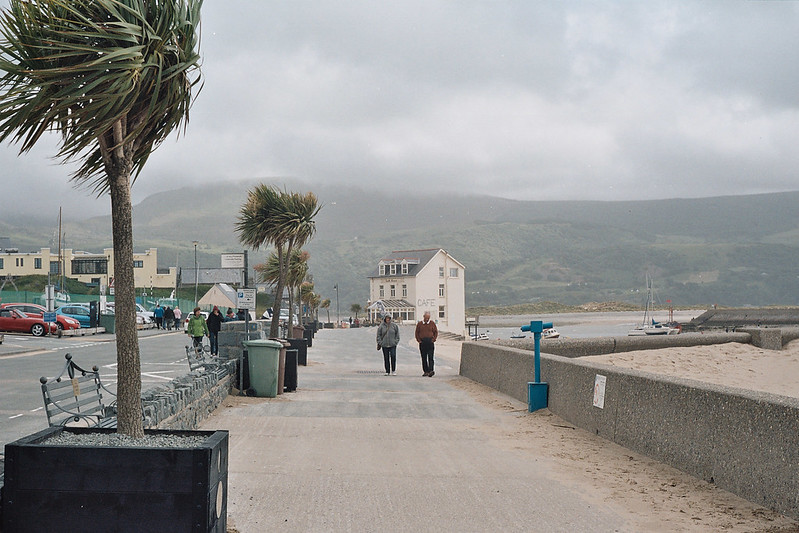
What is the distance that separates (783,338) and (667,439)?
2108 centimetres

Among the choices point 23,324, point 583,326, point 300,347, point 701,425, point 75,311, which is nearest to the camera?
point 701,425

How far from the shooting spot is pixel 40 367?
22.2 metres

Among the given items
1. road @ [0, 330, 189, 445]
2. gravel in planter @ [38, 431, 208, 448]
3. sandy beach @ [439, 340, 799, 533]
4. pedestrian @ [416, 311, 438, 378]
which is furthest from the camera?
pedestrian @ [416, 311, 438, 378]

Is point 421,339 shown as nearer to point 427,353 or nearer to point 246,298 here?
point 427,353

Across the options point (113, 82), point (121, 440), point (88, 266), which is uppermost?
point (88, 266)

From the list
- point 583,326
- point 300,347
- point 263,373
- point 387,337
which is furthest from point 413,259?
point 263,373

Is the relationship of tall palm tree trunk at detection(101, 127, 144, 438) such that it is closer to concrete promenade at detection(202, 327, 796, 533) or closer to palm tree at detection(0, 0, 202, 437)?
palm tree at detection(0, 0, 202, 437)

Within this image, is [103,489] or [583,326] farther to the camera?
[583,326]

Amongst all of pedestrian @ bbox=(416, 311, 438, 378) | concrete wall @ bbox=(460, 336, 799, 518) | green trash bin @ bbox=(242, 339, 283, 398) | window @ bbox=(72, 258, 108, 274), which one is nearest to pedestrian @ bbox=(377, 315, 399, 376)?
pedestrian @ bbox=(416, 311, 438, 378)

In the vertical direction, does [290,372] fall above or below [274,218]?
below

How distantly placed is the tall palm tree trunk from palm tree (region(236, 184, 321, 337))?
56.3 ft

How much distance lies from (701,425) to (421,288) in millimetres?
99055

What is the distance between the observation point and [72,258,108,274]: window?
12575 cm

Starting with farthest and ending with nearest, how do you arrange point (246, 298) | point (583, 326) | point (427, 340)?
point (583, 326)
point (246, 298)
point (427, 340)
